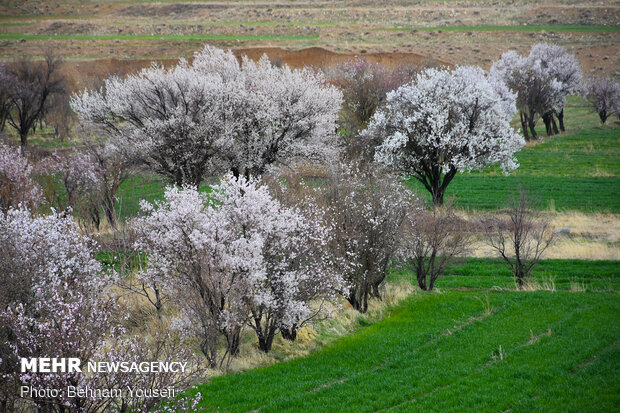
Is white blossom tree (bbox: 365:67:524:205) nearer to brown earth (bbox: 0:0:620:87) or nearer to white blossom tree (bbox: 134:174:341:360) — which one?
white blossom tree (bbox: 134:174:341:360)

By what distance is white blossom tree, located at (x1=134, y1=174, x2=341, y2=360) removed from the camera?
1338 centimetres

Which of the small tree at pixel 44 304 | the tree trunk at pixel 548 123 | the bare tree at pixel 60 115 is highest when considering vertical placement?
the bare tree at pixel 60 115

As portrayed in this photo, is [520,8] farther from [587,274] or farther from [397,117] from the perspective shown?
[587,274]

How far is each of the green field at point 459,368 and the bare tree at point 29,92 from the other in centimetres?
4065

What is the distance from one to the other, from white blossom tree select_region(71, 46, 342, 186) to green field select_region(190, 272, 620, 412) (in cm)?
1667

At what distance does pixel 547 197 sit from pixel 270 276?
28.5m

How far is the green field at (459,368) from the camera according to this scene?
38.3 feet

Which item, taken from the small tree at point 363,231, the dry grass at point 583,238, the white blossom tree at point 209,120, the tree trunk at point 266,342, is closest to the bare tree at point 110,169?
the white blossom tree at point 209,120

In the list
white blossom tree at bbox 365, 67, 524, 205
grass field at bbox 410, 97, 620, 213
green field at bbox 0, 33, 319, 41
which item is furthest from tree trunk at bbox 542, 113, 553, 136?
green field at bbox 0, 33, 319, 41

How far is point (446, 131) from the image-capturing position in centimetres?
3291

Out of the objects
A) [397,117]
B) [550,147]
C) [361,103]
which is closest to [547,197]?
[397,117]

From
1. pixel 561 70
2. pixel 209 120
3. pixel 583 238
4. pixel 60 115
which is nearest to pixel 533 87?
pixel 561 70

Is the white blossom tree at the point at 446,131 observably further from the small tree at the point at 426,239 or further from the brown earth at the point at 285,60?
the brown earth at the point at 285,60

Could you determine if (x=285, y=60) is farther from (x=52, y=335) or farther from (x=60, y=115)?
(x=52, y=335)
